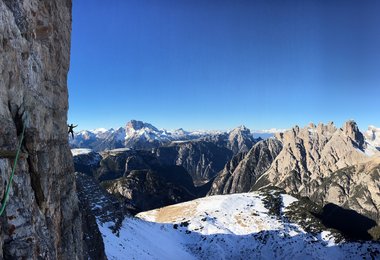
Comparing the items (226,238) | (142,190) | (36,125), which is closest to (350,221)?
(142,190)

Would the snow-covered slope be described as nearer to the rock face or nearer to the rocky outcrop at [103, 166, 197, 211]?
the rock face

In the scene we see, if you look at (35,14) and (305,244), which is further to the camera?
(305,244)

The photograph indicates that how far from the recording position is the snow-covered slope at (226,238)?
5072 cm

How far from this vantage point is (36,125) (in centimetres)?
1368

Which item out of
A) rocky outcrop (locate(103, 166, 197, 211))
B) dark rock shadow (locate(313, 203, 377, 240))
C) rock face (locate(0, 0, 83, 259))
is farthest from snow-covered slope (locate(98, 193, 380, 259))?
rocky outcrop (locate(103, 166, 197, 211))

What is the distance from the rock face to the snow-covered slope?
2465 centimetres

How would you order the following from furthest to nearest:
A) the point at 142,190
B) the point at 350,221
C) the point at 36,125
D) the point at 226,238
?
the point at 142,190 → the point at 350,221 → the point at 226,238 → the point at 36,125

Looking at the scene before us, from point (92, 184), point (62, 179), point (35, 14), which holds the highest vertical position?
point (35, 14)

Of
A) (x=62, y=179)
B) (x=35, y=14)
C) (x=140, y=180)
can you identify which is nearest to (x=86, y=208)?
(x=62, y=179)

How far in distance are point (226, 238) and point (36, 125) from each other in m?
58.1

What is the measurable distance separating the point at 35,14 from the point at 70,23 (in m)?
5.26

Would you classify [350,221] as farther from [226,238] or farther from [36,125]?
[36,125]

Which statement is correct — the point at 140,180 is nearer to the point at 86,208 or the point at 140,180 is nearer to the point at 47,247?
the point at 86,208

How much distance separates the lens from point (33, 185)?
13.2 meters
